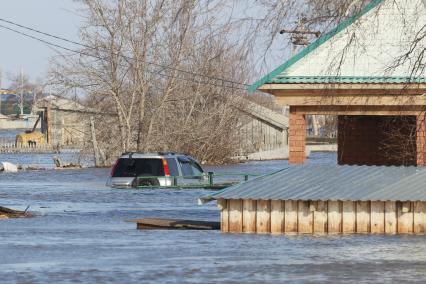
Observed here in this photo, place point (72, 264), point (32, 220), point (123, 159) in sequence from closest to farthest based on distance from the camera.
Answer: point (72, 264) < point (32, 220) < point (123, 159)

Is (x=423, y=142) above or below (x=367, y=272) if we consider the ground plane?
above

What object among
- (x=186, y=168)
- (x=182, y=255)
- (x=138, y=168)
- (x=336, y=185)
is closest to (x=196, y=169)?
(x=186, y=168)

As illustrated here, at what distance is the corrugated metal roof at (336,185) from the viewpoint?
969 inches

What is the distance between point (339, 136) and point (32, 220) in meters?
8.62

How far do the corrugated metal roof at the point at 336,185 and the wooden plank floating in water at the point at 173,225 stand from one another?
214 cm

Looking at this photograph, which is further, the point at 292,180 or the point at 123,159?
the point at 123,159

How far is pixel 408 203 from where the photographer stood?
81.1ft

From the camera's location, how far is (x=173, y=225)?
1120 inches

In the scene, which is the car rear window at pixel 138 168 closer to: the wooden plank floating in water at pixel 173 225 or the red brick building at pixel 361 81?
the red brick building at pixel 361 81

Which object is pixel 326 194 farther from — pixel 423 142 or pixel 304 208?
pixel 423 142

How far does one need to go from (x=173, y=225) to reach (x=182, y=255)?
615 centimetres

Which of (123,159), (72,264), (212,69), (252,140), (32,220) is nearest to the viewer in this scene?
(72,264)

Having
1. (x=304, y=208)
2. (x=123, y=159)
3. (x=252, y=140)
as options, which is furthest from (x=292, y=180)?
(x=252, y=140)

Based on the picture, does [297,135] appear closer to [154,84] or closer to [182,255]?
[182,255]
